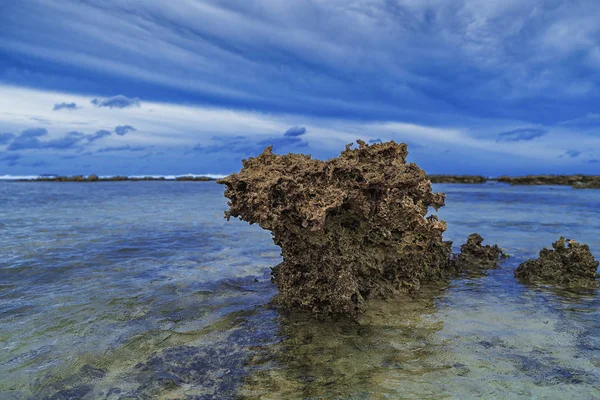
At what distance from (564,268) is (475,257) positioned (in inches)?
81.0

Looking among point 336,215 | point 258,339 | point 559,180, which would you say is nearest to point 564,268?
point 336,215

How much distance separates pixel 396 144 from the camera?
670cm

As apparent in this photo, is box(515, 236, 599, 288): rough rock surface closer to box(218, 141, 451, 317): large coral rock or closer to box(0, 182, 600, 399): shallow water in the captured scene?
box(0, 182, 600, 399): shallow water

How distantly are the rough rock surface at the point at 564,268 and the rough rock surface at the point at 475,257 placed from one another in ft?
3.41

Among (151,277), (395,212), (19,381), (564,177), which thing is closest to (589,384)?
(395,212)

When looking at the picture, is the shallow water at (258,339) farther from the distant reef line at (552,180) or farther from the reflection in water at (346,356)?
the distant reef line at (552,180)

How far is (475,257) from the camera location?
33.8ft

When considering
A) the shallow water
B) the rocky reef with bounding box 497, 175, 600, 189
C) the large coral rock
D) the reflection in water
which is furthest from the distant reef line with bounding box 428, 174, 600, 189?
the reflection in water

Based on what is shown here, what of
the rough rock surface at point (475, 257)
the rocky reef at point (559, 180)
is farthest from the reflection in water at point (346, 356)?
the rocky reef at point (559, 180)

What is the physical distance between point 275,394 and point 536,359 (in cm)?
319

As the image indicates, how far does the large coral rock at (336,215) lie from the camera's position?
5789mm

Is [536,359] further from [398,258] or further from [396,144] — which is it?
[396,144]

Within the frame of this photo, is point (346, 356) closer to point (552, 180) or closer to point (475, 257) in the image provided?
point (475, 257)

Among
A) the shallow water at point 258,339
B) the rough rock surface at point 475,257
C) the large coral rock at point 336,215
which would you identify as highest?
the large coral rock at point 336,215
